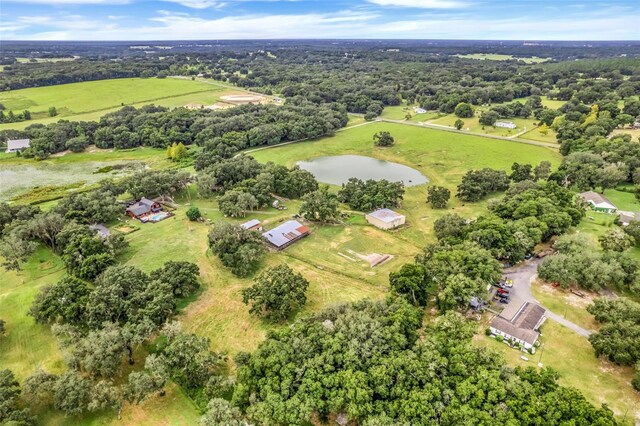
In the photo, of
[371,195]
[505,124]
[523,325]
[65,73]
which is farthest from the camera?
[65,73]

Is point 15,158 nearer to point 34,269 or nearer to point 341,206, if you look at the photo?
point 34,269

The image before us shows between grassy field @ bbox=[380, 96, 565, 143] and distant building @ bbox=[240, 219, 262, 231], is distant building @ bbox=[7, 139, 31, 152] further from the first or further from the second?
grassy field @ bbox=[380, 96, 565, 143]

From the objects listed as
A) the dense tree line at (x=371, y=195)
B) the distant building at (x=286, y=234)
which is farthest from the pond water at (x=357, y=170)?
the distant building at (x=286, y=234)

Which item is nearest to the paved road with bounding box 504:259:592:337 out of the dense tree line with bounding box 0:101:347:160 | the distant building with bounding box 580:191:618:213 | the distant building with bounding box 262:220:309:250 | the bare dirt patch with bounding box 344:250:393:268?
the bare dirt patch with bounding box 344:250:393:268

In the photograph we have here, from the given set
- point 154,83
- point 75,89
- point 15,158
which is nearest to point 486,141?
point 15,158

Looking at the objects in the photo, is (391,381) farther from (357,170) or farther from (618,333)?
(357,170)

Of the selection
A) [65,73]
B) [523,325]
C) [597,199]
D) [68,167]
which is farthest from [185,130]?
[65,73]
